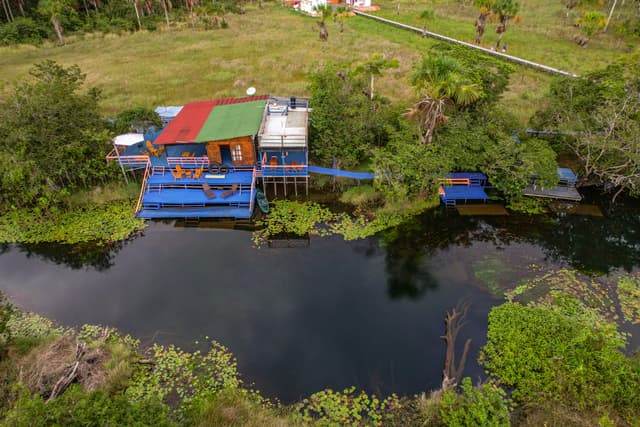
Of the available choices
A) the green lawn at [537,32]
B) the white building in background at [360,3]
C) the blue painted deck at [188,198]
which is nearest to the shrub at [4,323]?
the blue painted deck at [188,198]

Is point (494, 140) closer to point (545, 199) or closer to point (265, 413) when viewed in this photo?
point (545, 199)

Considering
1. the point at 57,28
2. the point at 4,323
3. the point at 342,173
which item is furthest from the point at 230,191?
the point at 57,28

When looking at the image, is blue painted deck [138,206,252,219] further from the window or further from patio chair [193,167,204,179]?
the window

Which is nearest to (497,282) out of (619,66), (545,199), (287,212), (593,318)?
(593,318)

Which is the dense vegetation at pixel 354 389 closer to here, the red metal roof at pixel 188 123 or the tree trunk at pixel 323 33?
the red metal roof at pixel 188 123

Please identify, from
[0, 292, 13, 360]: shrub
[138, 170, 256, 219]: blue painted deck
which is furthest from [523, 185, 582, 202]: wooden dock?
[0, 292, 13, 360]: shrub

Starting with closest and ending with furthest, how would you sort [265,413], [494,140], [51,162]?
[265,413], [51,162], [494,140]
